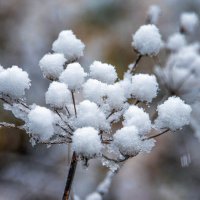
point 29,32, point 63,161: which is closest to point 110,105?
point 63,161

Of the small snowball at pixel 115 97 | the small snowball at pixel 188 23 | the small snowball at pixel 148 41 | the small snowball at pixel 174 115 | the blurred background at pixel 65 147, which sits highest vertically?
the blurred background at pixel 65 147

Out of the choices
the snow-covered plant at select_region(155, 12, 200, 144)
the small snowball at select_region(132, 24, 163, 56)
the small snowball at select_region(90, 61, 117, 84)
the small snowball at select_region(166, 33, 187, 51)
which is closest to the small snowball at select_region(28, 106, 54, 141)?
the small snowball at select_region(90, 61, 117, 84)

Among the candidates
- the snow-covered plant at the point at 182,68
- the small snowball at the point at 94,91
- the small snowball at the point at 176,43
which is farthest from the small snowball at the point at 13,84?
the small snowball at the point at 176,43

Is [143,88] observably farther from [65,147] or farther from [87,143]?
[65,147]

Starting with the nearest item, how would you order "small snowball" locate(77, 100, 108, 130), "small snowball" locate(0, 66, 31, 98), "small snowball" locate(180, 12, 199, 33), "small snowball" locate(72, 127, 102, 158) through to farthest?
1. "small snowball" locate(72, 127, 102, 158)
2. "small snowball" locate(77, 100, 108, 130)
3. "small snowball" locate(0, 66, 31, 98)
4. "small snowball" locate(180, 12, 199, 33)

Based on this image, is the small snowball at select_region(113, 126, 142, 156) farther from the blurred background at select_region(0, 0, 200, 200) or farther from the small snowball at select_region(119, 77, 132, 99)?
the blurred background at select_region(0, 0, 200, 200)

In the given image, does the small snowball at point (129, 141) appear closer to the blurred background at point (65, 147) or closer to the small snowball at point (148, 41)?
the small snowball at point (148, 41)
